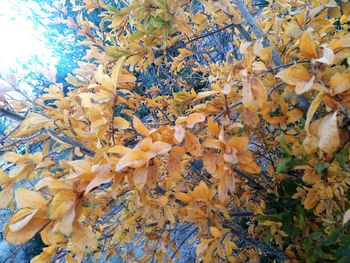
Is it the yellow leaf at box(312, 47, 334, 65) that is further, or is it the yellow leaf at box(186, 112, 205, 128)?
the yellow leaf at box(186, 112, 205, 128)

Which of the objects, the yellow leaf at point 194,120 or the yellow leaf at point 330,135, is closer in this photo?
the yellow leaf at point 330,135

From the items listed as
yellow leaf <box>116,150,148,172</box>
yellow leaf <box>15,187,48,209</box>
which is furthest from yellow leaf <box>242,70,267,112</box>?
yellow leaf <box>15,187,48,209</box>

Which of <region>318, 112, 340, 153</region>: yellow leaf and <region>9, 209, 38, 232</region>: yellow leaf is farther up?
<region>9, 209, 38, 232</region>: yellow leaf

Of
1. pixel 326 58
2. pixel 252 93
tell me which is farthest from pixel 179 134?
pixel 326 58

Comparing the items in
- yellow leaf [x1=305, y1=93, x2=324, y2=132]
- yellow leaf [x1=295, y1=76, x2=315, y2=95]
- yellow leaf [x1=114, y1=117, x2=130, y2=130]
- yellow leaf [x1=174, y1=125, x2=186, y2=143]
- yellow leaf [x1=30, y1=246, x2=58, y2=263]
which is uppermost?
yellow leaf [x1=174, y1=125, x2=186, y2=143]

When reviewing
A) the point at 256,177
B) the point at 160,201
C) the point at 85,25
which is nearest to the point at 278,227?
the point at 256,177

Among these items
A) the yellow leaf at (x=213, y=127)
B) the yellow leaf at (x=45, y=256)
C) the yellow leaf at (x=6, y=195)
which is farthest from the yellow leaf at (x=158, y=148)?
the yellow leaf at (x=45, y=256)

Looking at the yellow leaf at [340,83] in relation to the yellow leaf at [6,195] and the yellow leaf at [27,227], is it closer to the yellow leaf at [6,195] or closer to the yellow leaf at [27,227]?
the yellow leaf at [27,227]

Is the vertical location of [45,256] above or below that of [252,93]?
below

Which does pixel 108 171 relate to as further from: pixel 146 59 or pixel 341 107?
pixel 146 59

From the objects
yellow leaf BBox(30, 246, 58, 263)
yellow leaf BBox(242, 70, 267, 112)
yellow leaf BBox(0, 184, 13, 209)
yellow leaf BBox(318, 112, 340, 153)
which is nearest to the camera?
yellow leaf BBox(318, 112, 340, 153)

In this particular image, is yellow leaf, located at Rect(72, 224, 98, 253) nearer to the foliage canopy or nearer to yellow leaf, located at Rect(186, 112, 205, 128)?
the foliage canopy

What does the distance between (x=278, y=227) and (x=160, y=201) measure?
21.9 inches

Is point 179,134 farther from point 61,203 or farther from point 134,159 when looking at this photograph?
point 61,203
